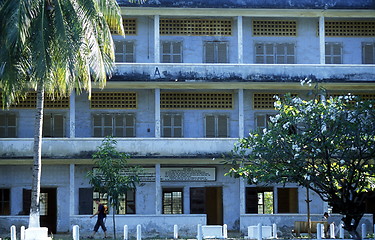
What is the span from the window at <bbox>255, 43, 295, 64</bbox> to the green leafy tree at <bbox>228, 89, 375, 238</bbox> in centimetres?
1503

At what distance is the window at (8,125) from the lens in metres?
40.3

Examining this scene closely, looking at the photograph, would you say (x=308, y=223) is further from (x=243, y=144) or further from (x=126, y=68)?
(x=126, y=68)

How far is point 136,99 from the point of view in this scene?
4091 centimetres

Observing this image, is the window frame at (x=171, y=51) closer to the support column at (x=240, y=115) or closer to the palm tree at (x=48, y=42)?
the support column at (x=240, y=115)

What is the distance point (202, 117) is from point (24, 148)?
8.67 meters

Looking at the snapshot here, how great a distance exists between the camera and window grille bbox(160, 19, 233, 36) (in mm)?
41094

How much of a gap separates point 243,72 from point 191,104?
3.27 meters

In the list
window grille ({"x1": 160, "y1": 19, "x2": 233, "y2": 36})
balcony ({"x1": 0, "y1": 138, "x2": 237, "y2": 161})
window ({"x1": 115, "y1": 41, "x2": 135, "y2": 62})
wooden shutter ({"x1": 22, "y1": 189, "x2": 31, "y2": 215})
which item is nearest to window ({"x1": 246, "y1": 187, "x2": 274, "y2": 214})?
balcony ({"x1": 0, "y1": 138, "x2": 237, "y2": 161})

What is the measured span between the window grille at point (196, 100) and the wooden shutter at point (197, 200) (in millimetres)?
4015

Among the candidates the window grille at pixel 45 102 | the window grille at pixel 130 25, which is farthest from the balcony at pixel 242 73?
the window grille at pixel 45 102

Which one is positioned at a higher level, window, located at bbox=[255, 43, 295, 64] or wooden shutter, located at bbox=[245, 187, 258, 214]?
window, located at bbox=[255, 43, 295, 64]

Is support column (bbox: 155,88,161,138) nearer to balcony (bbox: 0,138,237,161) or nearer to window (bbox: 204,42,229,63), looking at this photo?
balcony (bbox: 0,138,237,161)

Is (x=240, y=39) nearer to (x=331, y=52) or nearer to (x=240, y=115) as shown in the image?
(x=240, y=115)

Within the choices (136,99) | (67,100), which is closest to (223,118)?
(136,99)
